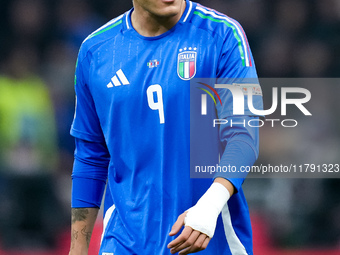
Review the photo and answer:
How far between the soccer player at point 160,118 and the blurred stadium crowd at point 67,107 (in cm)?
386

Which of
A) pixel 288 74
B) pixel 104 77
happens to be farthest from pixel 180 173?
pixel 288 74

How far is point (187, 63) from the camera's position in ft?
10.0

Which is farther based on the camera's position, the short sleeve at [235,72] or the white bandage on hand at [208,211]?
the short sleeve at [235,72]

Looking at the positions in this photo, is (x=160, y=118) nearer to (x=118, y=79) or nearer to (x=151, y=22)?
(x=118, y=79)

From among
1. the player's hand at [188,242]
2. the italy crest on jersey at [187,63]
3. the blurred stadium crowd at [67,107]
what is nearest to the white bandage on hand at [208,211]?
the player's hand at [188,242]

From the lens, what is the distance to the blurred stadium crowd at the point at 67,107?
6973 mm

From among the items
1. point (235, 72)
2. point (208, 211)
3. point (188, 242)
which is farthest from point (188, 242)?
point (235, 72)

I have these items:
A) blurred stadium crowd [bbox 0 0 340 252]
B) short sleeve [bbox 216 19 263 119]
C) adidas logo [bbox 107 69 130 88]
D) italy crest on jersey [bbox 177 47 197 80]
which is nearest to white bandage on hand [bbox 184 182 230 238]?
short sleeve [bbox 216 19 263 119]

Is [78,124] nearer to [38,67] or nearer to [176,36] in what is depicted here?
[176,36]

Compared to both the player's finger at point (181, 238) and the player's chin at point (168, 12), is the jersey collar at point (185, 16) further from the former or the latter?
the player's finger at point (181, 238)

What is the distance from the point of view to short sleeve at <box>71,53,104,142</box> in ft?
10.9

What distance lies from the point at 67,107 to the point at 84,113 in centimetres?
419

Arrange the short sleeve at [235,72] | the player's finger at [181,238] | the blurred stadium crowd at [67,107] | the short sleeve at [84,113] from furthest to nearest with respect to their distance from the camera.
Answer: the blurred stadium crowd at [67,107] < the short sleeve at [84,113] < the short sleeve at [235,72] < the player's finger at [181,238]

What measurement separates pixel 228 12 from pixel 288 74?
0.95 m
